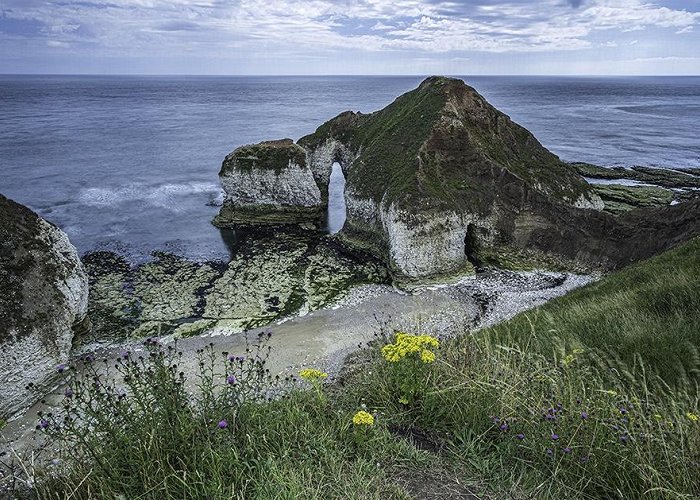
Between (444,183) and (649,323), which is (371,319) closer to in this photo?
(444,183)

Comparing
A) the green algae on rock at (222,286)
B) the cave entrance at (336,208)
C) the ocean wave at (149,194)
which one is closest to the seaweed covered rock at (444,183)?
the green algae on rock at (222,286)

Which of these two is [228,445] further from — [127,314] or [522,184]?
[522,184]

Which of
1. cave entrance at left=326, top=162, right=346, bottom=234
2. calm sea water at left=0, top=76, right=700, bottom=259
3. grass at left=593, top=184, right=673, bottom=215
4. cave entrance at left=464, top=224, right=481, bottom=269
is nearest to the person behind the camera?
cave entrance at left=464, top=224, right=481, bottom=269

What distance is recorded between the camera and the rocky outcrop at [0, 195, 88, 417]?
55.4ft

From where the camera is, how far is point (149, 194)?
162 ft

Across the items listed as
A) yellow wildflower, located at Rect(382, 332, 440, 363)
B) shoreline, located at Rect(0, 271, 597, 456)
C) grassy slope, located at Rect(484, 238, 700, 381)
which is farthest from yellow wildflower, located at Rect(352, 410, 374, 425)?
shoreline, located at Rect(0, 271, 597, 456)

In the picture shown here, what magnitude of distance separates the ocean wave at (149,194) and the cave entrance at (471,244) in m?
25.8

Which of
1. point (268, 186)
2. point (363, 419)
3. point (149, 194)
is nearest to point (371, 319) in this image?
point (363, 419)

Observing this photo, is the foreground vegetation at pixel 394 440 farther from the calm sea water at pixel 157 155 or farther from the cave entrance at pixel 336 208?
the cave entrance at pixel 336 208

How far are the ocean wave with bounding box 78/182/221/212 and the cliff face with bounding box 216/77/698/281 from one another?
66.4ft

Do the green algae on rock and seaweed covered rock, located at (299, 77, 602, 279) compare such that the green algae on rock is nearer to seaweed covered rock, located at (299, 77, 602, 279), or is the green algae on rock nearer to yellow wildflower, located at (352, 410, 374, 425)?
seaweed covered rock, located at (299, 77, 602, 279)

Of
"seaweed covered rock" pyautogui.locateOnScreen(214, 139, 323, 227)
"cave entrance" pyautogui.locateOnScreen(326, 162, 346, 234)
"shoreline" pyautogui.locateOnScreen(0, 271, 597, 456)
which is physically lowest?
"shoreline" pyautogui.locateOnScreen(0, 271, 597, 456)

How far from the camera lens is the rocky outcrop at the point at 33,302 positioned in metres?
16.9

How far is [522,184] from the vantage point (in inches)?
1197
